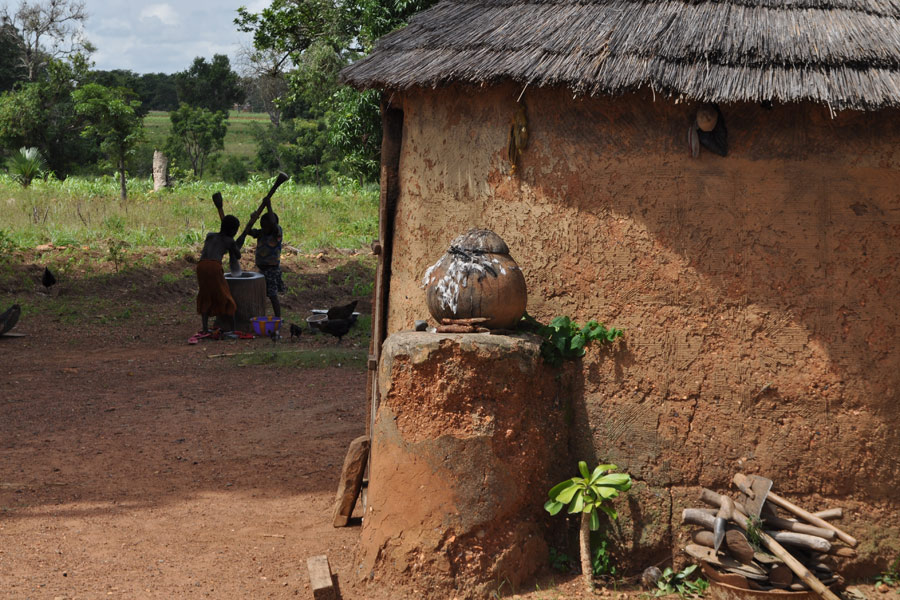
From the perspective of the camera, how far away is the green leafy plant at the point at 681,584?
14.8 ft

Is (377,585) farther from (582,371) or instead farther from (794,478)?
(794,478)

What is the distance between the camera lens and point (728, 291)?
14.8ft

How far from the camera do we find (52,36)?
3406 cm

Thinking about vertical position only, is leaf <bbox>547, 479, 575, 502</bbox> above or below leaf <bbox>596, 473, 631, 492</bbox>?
below

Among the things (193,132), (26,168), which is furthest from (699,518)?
(193,132)

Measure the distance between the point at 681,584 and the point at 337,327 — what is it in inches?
291

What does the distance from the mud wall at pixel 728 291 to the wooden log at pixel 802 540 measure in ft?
0.89

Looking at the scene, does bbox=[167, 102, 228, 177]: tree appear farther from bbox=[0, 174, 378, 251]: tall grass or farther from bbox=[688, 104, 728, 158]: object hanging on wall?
bbox=[688, 104, 728, 158]: object hanging on wall

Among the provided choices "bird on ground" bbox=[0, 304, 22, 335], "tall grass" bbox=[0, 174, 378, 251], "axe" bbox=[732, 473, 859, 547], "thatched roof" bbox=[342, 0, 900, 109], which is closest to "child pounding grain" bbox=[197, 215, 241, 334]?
"bird on ground" bbox=[0, 304, 22, 335]

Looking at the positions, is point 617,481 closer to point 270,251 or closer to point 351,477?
point 351,477

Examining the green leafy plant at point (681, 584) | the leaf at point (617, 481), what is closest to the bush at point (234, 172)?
the leaf at point (617, 481)

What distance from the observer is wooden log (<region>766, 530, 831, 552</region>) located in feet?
14.0

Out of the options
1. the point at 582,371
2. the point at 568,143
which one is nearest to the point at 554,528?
the point at 582,371

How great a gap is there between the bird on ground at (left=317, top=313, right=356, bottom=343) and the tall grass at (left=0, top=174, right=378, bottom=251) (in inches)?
237
